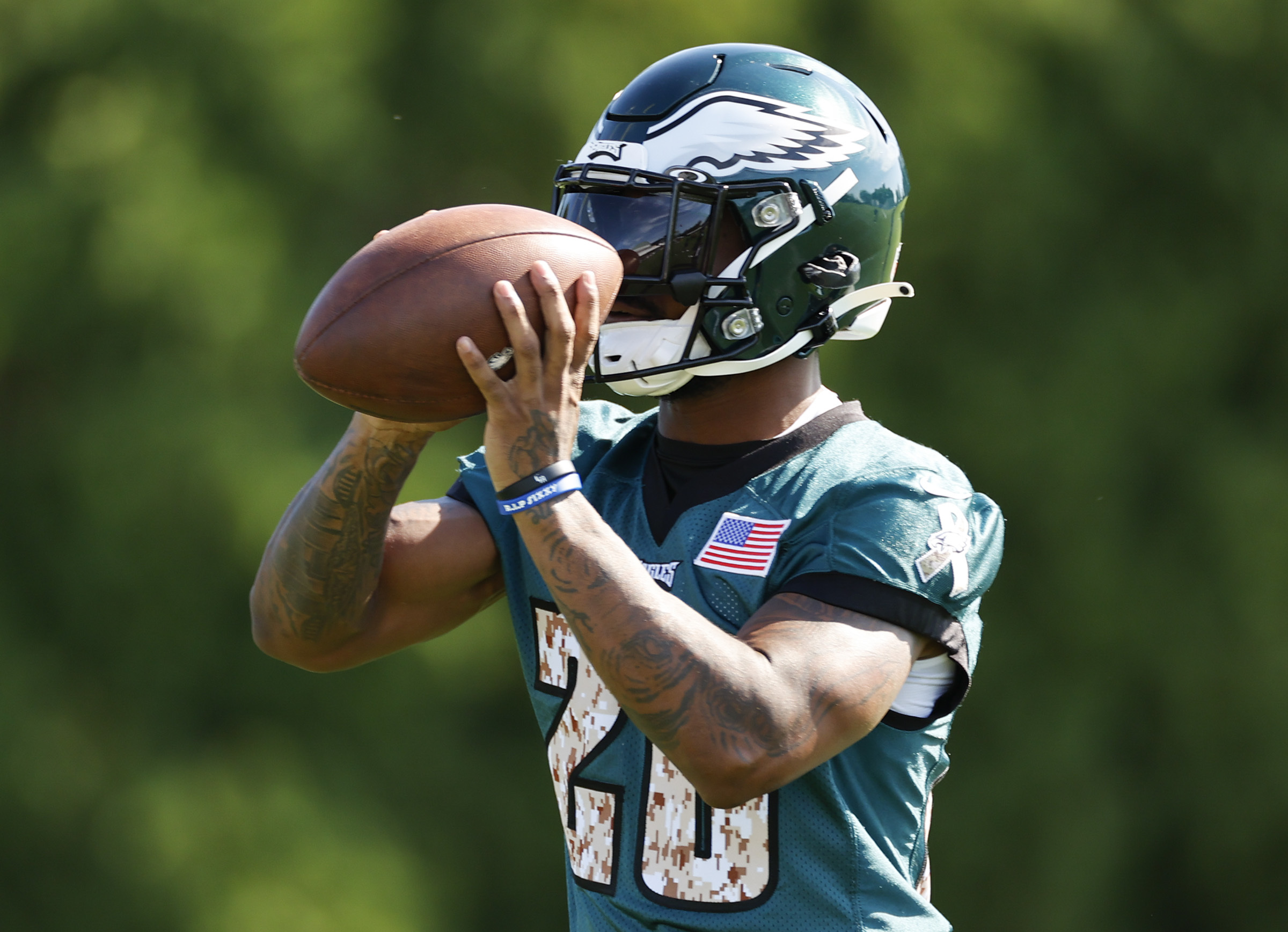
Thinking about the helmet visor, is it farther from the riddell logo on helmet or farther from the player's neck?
the player's neck

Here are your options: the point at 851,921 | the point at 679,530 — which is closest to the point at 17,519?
the point at 679,530

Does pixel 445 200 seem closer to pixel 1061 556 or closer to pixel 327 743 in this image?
pixel 327 743

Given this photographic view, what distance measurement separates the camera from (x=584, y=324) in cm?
176

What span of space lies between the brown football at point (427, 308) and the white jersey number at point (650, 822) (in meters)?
0.42

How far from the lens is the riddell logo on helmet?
2.18 m

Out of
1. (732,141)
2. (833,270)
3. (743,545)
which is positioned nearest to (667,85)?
(732,141)

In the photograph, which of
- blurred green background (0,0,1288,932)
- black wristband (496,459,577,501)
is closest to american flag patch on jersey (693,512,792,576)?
black wristband (496,459,577,501)

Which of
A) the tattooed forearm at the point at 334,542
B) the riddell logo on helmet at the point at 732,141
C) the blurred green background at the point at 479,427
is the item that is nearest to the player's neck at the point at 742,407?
the riddell logo on helmet at the point at 732,141

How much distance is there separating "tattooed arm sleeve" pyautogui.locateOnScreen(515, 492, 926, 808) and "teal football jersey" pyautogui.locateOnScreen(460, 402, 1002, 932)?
14cm

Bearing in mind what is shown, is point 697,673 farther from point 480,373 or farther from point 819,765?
point 480,373

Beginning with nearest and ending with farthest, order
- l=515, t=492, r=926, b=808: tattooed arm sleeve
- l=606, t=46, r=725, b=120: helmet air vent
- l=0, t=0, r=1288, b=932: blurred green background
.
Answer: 1. l=515, t=492, r=926, b=808: tattooed arm sleeve
2. l=606, t=46, r=725, b=120: helmet air vent
3. l=0, t=0, r=1288, b=932: blurred green background

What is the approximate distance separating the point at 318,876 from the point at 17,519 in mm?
1278

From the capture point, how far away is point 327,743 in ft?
12.6

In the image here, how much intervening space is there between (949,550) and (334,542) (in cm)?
87
